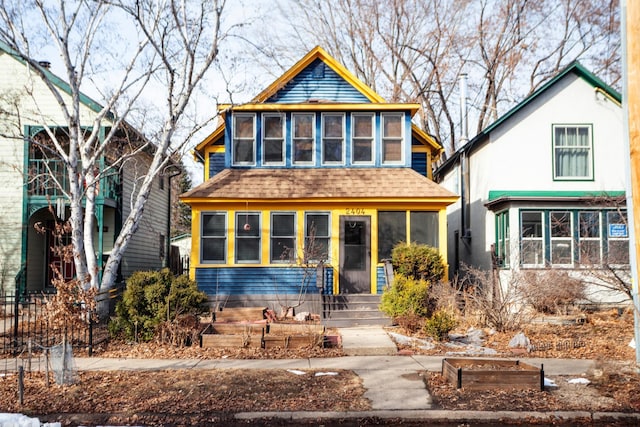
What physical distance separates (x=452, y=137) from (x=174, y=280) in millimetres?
25393

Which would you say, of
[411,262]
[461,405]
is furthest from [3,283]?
[461,405]

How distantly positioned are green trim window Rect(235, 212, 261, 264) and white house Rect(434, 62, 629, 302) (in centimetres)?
731

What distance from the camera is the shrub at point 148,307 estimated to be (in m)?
11.7

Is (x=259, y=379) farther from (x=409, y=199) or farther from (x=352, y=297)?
(x=409, y=199)

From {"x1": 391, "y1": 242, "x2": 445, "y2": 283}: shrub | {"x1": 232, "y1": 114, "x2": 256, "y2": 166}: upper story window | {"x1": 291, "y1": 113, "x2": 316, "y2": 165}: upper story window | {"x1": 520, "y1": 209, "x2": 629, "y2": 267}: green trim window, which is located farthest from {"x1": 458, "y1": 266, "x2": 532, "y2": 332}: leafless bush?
{"x1": 232, "y1": 114, "x2": 256, "y2": 166}: upper story window

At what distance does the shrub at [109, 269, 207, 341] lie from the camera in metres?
11.7

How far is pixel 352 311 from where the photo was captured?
49.6 feet

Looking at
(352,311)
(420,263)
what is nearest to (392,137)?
(420,263)

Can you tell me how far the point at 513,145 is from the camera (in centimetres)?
1817

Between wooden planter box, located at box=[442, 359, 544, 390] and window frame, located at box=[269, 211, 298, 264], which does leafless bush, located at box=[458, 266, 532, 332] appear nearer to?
wooden planter box, located at box=[442, 359, 544, 390]

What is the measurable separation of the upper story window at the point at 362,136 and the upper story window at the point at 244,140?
3.27 meters

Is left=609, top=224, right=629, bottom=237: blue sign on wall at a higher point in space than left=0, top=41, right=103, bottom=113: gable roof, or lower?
lower

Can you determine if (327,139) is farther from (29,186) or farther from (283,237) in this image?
(29,186)

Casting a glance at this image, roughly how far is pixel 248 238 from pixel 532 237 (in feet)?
28.6
